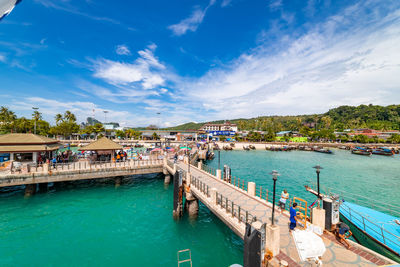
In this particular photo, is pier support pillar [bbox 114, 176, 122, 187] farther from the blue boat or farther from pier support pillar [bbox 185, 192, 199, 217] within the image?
the blue boat

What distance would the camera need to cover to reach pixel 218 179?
64.1ft

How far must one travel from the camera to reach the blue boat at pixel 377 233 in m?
8.99

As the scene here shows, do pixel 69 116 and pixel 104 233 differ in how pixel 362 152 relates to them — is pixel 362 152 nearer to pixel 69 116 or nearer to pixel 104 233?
pixel 104 233

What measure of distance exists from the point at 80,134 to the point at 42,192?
3361 inches

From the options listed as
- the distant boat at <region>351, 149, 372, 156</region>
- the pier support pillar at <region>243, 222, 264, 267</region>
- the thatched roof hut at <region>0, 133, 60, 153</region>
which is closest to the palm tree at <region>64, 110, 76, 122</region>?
the thatched roof hut at <region>0, 133, 60, 153</region>

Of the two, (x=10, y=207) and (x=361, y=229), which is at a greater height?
(x=361, y=229)

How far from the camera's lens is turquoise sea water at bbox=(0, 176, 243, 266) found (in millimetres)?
10859

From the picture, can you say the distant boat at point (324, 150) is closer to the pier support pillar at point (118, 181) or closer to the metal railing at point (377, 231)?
the metal railing at point (377, 231)

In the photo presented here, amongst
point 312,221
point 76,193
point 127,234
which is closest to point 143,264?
point 127,234

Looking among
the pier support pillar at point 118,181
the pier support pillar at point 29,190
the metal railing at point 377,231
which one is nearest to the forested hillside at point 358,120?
the metal railing at point 377,231

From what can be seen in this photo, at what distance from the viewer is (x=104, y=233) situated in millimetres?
13328

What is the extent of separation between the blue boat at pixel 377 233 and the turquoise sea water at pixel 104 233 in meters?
7.99

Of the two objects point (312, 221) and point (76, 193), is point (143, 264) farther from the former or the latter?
point (76, 193)

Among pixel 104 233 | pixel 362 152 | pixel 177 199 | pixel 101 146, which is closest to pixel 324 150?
pixel 362 152
